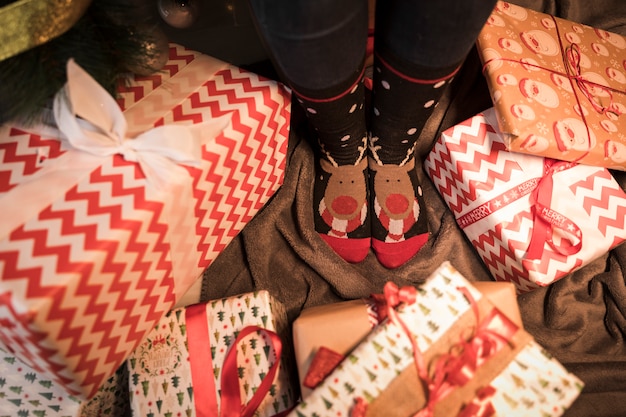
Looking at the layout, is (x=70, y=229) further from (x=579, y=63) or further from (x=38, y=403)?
(x=579, y=63)

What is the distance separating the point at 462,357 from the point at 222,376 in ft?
1.13

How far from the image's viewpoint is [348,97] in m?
0.69

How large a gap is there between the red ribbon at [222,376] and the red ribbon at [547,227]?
472mm

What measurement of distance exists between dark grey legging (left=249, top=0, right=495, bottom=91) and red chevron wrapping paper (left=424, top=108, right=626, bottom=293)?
0.76ft

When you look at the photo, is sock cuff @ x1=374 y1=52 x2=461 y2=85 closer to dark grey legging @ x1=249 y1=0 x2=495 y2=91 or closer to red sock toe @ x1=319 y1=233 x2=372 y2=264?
dark grey legging @ x1=249 y1=0 x2=495 y2=91

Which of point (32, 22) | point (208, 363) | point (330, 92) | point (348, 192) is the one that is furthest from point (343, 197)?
point (32, 22)

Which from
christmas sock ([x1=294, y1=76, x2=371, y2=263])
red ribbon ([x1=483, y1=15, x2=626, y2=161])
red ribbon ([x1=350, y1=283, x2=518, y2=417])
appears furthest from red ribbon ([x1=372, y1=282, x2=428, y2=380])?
red ribbon ([x1=483, y1=15, x2=626, y2=161])

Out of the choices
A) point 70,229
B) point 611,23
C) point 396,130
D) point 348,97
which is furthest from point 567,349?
point 70,229

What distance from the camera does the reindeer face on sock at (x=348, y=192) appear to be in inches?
34.7

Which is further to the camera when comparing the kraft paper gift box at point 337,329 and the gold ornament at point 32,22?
the kraft paper gift box at point 337,329

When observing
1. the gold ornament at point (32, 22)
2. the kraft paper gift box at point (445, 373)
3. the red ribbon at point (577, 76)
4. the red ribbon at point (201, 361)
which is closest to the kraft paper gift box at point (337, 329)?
the kraft paper gift box at point (445, 373)

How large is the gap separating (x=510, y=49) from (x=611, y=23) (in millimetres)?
466

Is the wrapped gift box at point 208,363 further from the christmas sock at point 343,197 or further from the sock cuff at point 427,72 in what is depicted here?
→ the sock cuff at point 427,72

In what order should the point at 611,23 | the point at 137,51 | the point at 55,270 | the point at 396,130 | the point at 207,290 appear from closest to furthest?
the point at 55,270 < the point at 137,51 < the point at 396,130 < the point at 207,290 < the point at 611,23
